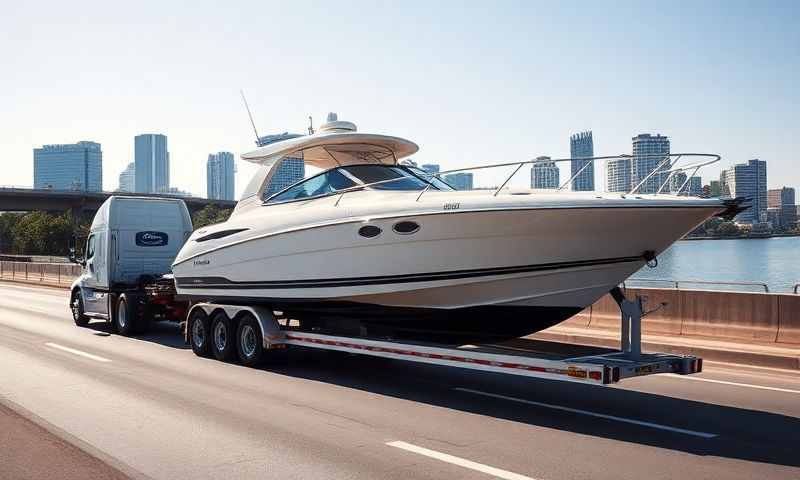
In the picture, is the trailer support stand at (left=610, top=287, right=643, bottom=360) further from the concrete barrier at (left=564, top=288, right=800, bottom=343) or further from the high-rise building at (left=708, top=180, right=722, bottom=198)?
the concrete barrier at (left=564, top=288, right=800, bottom=343)

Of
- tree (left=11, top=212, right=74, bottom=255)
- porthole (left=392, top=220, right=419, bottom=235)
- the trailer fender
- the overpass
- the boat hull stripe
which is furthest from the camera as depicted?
tree (left=11, top=212, right=74, bottom=255)

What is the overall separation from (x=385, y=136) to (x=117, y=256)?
7957 millimetres

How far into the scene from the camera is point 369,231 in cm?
911

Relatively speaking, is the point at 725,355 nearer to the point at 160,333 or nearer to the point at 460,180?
the point at 460,180

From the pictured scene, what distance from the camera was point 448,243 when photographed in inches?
332

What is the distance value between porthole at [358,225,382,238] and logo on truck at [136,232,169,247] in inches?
349

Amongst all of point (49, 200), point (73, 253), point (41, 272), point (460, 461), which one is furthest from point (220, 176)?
point (460, 461)

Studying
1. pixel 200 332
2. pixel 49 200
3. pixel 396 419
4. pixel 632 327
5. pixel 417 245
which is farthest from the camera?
→ pixel 49 200

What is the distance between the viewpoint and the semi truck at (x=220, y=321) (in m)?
7.59

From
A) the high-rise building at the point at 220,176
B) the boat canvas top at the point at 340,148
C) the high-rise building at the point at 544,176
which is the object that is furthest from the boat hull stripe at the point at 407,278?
the high-rise building at the point at 220,176

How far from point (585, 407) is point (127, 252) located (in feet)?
37.7

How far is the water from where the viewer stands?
2966cm

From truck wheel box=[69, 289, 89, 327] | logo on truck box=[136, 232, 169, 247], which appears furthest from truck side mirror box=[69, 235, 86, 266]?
logo on truck box=[136, 232, 169, 247]

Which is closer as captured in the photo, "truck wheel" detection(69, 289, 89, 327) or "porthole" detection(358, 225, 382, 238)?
"porthole" detection(358, 225, 382, 238)
